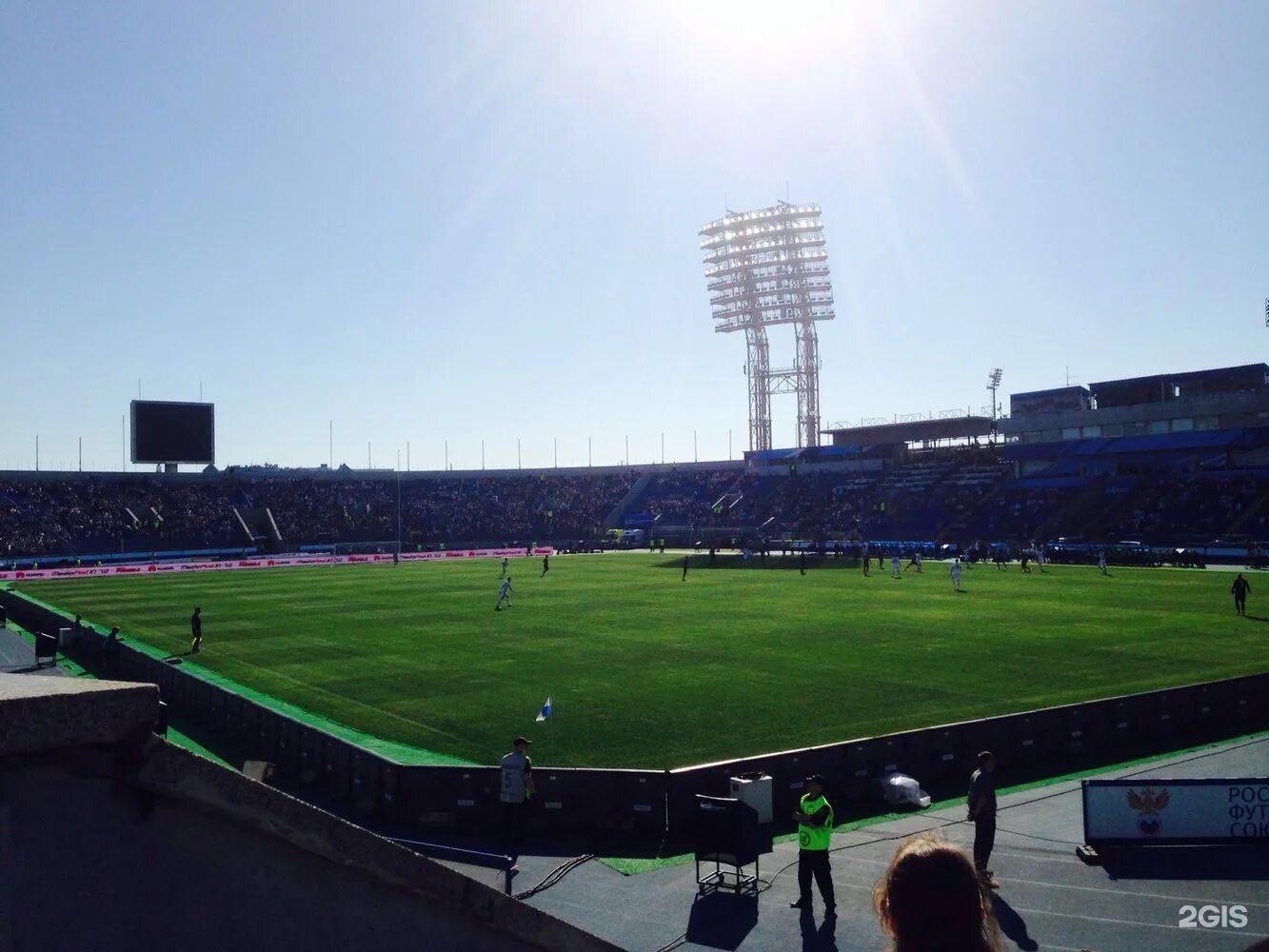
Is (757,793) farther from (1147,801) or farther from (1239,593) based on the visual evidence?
(1239,593)

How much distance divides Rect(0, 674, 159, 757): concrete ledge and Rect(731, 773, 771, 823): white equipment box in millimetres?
10221

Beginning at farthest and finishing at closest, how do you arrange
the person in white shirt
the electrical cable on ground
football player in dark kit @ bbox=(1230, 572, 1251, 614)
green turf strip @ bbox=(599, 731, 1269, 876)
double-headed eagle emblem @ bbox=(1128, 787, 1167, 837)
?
football player in dark kit @ bbox=(1230, 572, 1251, 614), the person in white shirt, green turf strip @ bbox=(599, 731, 1269, 876), double-headed eagle emblem @ bbox=(1128, 787, 1167, 837), the electrical cable on ground

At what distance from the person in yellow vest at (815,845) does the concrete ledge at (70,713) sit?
842 centimetres

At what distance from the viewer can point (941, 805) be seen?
15.0m

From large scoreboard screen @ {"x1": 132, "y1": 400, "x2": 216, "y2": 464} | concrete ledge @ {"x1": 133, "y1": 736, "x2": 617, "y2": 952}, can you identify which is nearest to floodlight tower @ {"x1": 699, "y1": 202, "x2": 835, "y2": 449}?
large scoreboard screen @ {"x1": 132, "y1": 400, "x2": 216, "y2": 464}

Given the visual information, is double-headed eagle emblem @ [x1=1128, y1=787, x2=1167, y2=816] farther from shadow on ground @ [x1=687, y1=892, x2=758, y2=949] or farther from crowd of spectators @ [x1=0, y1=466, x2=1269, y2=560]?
crowd of spectators @ [x1=0, y1=466, x2=1269, y2=560]

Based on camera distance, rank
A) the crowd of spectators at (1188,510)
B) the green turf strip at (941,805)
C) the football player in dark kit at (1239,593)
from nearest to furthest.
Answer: the green turf strip at (941,805), the football player in dark kit at (1239,593), the crowd of spectators at (1188,510)

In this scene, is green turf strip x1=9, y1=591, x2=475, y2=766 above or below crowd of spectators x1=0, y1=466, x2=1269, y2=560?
below

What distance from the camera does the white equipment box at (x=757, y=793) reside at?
12797 mm

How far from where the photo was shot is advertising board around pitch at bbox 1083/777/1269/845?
41.1 ft

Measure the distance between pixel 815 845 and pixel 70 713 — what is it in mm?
8963

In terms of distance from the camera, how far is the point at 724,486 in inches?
4117

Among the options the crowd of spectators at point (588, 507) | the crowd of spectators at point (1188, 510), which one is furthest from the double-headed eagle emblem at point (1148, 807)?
the crowd of spectators at point (588, 507)

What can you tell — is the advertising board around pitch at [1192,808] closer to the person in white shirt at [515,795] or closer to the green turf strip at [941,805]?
the green turf strip at [941,805]
